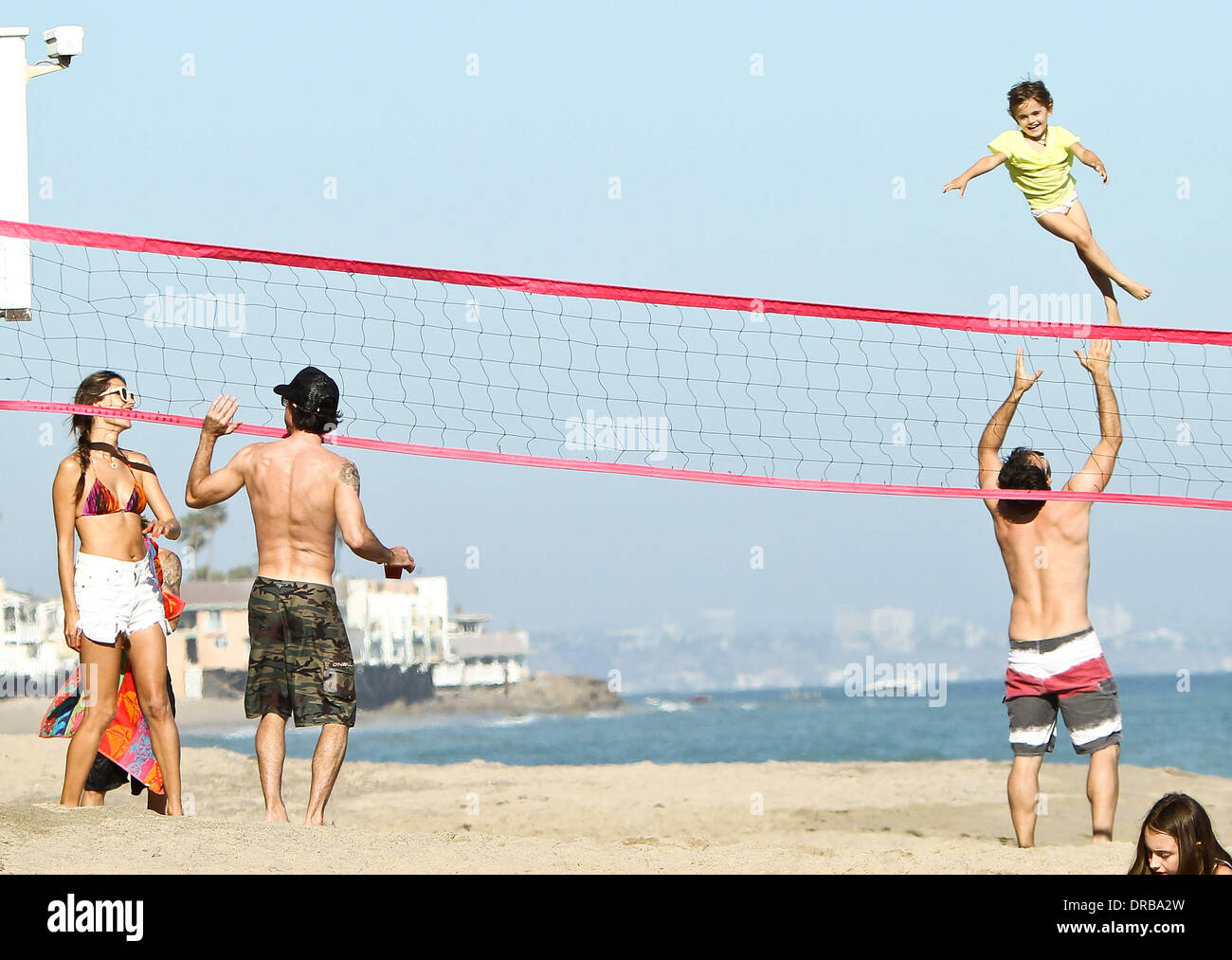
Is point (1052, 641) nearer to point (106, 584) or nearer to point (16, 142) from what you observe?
point (106, 584)

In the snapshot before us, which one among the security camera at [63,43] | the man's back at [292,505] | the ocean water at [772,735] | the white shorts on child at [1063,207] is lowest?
the ocean water at [772,735]

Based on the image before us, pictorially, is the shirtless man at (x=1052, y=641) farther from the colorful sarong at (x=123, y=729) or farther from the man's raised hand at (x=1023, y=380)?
the colorful sarong at (x=123, y=729)

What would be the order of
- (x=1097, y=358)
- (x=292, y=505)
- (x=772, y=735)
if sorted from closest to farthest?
(x=292, y=505)
(x=1097, y=358)
(x=772, y=735)

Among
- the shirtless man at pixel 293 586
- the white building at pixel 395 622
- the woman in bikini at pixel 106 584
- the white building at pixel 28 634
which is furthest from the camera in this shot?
the white building at pixel 395 622

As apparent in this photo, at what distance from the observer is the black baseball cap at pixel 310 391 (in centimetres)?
515

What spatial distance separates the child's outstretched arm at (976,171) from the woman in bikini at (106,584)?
347 cm

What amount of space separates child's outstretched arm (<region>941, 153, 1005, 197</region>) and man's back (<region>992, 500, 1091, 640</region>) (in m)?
1.56

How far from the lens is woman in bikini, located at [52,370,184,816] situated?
517 cm

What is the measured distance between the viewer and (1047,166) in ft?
20.9

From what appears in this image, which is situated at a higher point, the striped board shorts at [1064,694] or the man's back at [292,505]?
the man's back at [292,505]

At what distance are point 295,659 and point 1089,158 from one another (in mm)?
4049

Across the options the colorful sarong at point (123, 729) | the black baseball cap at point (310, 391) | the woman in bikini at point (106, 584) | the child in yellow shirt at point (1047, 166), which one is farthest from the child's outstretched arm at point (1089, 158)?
the colorful sarong at point (123, 729)

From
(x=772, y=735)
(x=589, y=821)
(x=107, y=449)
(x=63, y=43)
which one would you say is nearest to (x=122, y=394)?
(x=107, y=449)

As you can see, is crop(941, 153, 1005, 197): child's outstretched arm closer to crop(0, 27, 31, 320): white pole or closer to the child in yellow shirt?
the child in yellow shirt
